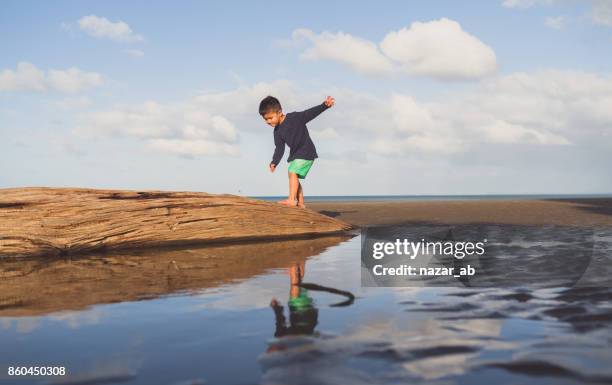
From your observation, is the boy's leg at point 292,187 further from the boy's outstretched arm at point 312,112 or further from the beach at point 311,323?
the beach at point 311,323

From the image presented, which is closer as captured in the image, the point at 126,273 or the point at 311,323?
the point at 311,323

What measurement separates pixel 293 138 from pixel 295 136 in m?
0.05

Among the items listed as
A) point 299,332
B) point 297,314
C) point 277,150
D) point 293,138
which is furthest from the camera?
point 277,150

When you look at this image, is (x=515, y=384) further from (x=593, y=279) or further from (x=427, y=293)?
(x=593, y=279)

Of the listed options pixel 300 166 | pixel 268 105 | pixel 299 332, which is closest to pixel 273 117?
pixel 268 105

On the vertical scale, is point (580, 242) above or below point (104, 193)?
below

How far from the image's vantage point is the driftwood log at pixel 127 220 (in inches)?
199

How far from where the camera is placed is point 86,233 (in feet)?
17.5

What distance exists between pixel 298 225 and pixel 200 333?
5127 millimetres

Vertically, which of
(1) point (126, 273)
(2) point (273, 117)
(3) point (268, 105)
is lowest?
(1) point (126, 273)

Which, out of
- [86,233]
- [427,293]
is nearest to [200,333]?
[427,293]

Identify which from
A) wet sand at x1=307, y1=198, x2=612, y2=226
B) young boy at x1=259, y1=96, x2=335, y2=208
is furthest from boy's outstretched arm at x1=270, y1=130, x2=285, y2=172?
wet sand at x1=307, y1=198, x2=612, y2=226

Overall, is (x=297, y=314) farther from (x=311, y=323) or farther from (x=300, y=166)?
(x=300, y=166)

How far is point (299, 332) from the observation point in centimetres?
199
